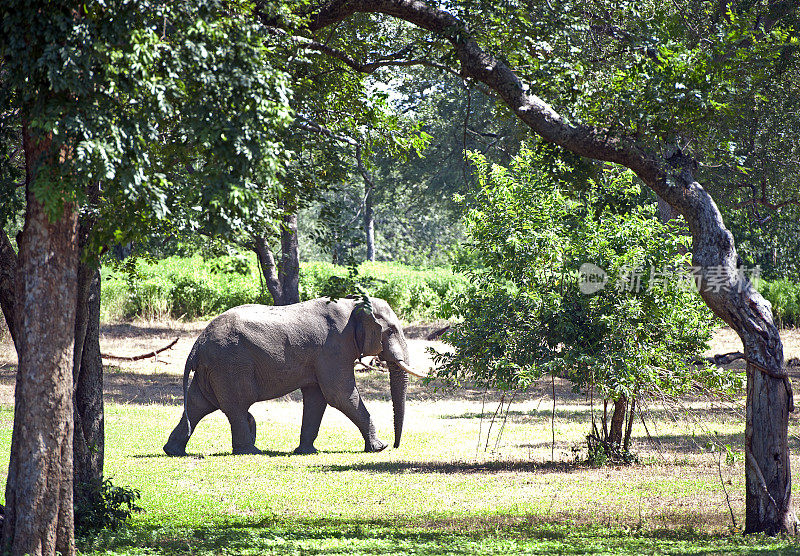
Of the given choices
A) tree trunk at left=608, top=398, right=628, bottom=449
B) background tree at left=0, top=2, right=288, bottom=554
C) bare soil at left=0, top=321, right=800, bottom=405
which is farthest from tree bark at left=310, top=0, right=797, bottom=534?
bare soil at left=0, top=321, right=800, bottom=405

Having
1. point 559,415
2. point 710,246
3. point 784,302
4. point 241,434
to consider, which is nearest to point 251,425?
point 241,434

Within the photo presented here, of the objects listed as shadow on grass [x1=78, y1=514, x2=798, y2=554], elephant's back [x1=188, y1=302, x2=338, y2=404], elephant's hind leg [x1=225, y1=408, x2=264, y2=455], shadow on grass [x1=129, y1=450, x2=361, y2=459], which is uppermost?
elephant's back [x1=188, y1=302, x2=338, y2=404]

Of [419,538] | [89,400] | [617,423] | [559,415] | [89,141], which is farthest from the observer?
[559,415]

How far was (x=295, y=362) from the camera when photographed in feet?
45.4

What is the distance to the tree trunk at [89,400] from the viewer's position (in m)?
8.23

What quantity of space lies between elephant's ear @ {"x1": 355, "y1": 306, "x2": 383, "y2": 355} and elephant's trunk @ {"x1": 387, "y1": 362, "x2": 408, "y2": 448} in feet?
1.55

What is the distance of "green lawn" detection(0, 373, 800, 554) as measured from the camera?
7.96m

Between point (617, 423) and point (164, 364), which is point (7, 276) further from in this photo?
point (164, 364)

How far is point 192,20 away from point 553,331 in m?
6.82

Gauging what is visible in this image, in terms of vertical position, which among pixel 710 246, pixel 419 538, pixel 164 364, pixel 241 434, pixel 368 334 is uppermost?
pixel 710 246

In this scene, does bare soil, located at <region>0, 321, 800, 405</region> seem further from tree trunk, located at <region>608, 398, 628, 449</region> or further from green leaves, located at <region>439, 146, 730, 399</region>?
green leaves, located at <region>439, 146, 730, 399</region>

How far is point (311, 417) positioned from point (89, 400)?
5.60m

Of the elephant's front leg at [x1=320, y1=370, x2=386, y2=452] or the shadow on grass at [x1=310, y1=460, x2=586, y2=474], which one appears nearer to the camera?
the shadow on grass at [x1=310, y1=460, x2=586, y2=474]

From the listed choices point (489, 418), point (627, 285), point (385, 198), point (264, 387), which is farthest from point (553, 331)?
point (385, 198)
